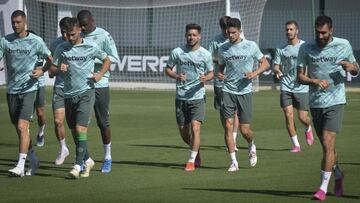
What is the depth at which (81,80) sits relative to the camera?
1578 cm

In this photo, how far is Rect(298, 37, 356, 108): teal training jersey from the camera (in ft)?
44.1

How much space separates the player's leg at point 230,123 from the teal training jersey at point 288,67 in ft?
12.4

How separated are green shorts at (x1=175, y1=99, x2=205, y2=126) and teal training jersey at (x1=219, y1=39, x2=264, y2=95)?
0.52 meters

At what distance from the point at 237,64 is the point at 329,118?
4.06m

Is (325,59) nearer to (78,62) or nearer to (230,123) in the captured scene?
(230,123)

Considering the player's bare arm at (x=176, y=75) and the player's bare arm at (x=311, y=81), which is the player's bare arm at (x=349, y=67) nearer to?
the player's bare arm at (x=311, y=81)

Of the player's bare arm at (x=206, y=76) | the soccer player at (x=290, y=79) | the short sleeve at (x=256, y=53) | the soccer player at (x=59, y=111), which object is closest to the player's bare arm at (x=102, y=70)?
the player's bare arm at (x=206, y=76)

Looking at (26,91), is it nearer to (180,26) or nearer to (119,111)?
(119,111)

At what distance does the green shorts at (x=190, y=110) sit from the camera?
17.2m

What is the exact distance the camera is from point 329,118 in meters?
13.4

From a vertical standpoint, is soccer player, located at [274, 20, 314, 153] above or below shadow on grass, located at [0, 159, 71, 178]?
above

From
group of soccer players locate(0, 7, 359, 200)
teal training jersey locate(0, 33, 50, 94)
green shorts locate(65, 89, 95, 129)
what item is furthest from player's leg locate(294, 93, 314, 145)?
teal training jersey locate(0, 33, 50, 94)

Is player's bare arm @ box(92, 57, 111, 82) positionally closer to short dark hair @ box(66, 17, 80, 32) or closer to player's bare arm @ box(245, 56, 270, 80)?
short dark hair @ box(66, 17, 80, 32)

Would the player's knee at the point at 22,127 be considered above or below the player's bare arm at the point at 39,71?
below
